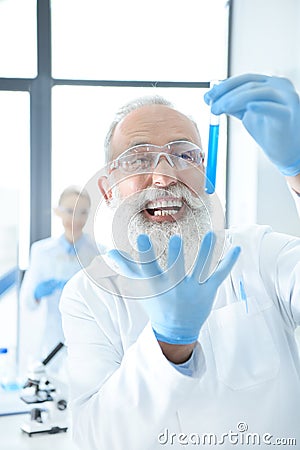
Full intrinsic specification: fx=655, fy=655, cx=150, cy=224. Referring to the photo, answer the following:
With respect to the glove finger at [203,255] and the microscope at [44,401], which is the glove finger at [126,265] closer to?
the glove finger at [203,255]

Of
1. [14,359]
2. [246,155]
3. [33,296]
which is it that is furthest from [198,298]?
[246,155]

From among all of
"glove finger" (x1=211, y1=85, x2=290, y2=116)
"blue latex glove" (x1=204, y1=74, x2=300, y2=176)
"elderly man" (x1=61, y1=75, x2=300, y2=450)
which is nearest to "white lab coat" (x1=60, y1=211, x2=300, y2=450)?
"elderly man" (x1=61, y1=75, x2=300, y2=450)

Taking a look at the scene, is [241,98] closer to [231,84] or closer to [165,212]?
[231,84]

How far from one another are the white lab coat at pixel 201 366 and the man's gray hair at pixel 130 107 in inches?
11.1

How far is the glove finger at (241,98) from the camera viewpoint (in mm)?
1025

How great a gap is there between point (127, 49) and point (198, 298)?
2941mm

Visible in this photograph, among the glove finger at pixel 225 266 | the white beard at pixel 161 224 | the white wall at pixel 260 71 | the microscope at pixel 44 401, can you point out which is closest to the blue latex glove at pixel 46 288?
the microscope at pixel 44 401

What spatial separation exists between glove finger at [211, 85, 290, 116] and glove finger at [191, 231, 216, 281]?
0.21 meters

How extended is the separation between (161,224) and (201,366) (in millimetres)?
266

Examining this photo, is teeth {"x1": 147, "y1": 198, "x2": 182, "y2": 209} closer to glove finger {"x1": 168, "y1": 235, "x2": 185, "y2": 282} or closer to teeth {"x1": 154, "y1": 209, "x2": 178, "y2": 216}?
teeth {"x1": 154, "y1": 209, "x2": 178, "y2": 216}

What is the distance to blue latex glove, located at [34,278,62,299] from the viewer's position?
2.69m

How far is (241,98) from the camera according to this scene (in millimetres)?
1022

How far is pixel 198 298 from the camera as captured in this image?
98 centimetres

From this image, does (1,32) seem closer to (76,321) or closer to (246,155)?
(246,155)
